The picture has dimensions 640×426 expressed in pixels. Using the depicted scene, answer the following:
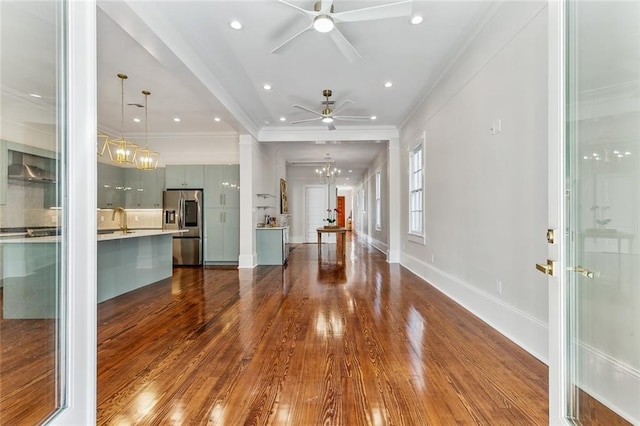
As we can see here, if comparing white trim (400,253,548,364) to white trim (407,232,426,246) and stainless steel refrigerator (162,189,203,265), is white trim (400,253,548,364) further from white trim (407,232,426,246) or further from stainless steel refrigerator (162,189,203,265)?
stainless steel refrigerator (162,189,203,265)

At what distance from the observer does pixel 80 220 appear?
3.79ft

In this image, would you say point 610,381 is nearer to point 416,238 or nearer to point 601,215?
point 601,215

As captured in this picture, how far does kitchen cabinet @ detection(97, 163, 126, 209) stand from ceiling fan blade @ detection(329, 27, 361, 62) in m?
5.56

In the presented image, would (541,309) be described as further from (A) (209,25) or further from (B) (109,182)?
(B) (109,182)

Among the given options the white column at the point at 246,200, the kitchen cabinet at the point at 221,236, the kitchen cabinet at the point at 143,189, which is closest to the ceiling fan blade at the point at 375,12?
the white column at the point at 246,200

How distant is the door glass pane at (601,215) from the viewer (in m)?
1.27

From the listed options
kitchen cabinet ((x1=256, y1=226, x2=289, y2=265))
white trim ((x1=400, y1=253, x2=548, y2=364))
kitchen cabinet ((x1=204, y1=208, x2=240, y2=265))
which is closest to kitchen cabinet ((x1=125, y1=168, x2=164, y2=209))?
kitchen cabinet ((x1=204, y1=208, x2=240, y2=265))

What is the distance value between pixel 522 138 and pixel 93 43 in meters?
2.82

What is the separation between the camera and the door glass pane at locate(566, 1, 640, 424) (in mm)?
1274

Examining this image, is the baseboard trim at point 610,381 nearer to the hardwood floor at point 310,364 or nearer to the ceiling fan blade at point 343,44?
the hardwood floor at point 310,364

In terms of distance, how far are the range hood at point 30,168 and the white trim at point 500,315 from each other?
10.0ft

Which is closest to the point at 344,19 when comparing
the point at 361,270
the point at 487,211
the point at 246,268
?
the point at 487,211

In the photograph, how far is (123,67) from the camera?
3736 mm

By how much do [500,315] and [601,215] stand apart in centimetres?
166
